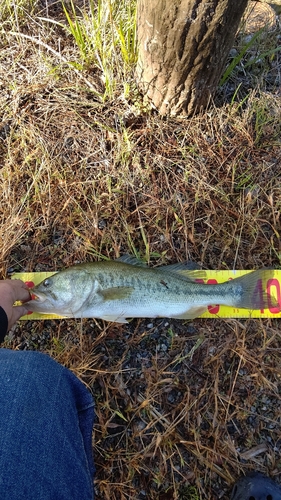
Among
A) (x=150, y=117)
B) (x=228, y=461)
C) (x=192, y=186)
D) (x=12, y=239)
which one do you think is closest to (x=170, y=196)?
(x=192, y=186)

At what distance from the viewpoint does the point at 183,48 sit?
2.70m

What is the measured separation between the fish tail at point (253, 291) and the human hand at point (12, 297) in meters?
1.65

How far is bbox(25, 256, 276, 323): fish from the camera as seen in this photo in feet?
8.91

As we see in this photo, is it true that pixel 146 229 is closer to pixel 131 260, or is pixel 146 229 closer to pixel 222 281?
pixel 131 260

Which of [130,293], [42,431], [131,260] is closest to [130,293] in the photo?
[130,293]

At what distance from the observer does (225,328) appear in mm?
3004

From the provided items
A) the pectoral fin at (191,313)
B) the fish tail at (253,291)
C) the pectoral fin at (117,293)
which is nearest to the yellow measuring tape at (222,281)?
the fish tail at (253,291)

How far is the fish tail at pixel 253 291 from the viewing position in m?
2.86

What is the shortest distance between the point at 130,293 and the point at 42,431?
1.18 meters

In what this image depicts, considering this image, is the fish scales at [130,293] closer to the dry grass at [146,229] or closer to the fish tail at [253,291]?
the fish tail at [253,291]

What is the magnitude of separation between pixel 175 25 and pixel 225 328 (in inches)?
93.6

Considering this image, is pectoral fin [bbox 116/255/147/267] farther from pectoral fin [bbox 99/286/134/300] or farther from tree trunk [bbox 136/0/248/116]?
tree trunk [bbox 136/0/248/116]

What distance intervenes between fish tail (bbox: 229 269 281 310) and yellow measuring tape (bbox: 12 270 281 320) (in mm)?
25

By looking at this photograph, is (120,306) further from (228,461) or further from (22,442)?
(228,461)
